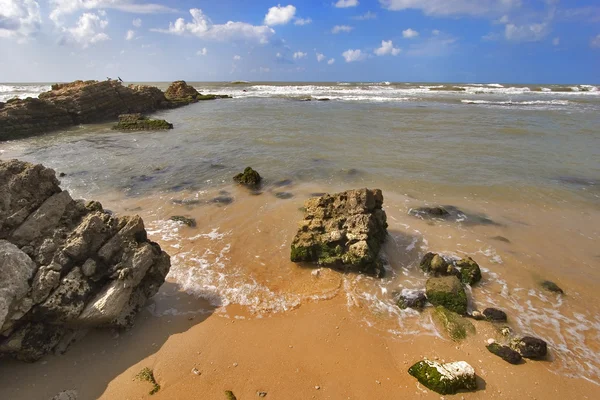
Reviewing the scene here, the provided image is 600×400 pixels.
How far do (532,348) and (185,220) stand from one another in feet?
29.7

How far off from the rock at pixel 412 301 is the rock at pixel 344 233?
3.25 ft

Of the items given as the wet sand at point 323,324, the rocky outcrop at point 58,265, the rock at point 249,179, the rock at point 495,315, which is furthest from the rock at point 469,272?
the rock at point 249,179

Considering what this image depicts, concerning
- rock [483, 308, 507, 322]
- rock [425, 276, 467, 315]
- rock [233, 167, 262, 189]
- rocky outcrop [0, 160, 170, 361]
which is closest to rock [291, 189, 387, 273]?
rock [425, 276, 467, 315]

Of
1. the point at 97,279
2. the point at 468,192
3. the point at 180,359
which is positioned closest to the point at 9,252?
the point at 97,279

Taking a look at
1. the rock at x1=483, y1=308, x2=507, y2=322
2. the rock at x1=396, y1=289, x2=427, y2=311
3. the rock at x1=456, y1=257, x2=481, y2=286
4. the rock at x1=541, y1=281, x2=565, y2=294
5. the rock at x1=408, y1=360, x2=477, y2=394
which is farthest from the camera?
the rock at x1=456, y1=257, x2=481, y2=286

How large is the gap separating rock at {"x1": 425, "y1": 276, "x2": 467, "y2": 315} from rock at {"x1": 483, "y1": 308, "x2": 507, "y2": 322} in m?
0.39

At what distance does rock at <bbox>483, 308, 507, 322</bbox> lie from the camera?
6.48 metres

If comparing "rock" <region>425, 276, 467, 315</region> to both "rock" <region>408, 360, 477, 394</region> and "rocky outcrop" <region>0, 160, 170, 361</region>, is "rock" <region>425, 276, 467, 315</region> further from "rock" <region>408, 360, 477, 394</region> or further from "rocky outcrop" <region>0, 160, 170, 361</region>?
"rocky outcrop" <region>0, 160, 170, 361</region>

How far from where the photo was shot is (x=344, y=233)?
27.6ft

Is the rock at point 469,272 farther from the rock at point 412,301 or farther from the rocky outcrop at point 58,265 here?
the rocky outcrop at point 58,265

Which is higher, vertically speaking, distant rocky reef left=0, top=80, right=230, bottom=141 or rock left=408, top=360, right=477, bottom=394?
distant rocky reef left=0, top=80, right=230, bottom=141

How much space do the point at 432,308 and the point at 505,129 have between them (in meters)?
22.2

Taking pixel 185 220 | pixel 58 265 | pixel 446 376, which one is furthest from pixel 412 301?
pixel 185 220

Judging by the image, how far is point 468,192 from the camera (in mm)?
12617
